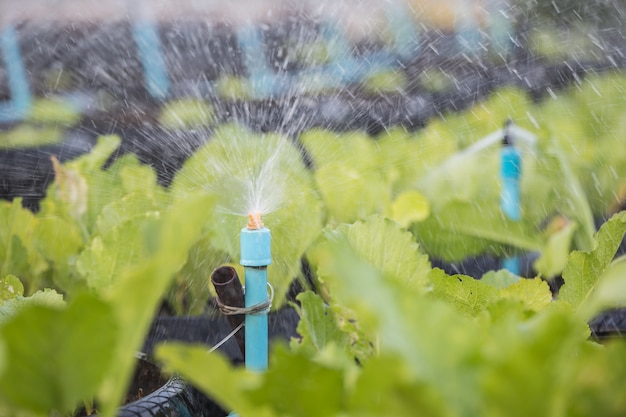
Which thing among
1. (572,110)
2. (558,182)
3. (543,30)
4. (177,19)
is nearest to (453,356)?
(558,182)

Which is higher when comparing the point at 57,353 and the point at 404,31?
the point at 404,31

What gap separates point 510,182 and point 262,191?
502 millimetres

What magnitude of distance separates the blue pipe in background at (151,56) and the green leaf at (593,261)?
293 centimetres

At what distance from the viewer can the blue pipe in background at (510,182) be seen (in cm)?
116

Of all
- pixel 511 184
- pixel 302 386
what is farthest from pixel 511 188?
pixel 302 386

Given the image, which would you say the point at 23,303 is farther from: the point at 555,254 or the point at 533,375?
the point at 555,254

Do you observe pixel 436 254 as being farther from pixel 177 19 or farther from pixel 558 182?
pixel 177 19

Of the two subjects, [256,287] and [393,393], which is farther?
[256,287]

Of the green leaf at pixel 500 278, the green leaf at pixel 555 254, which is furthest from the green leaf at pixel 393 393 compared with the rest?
the green leaf at pixel 555 254

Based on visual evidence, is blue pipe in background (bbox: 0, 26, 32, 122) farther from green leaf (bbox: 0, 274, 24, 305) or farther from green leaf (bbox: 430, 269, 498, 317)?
green leaf (bbox: 430, 269, 498, 317)

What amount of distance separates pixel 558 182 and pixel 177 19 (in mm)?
3049

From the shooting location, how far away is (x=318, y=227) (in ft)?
2.91

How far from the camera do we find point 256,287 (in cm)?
63

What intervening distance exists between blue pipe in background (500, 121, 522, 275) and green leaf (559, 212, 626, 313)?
0.64m
